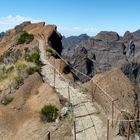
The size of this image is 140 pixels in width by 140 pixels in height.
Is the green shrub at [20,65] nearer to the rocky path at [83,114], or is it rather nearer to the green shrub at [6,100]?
the rocky path at [83,114]

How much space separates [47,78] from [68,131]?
13.3m

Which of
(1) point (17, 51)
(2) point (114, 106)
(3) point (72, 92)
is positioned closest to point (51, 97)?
(3) point (72, 92)

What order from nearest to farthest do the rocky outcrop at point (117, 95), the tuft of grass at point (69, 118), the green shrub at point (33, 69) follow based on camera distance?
1. the rocky outcrop at point (117, 95)
2. the tuft of grass at point (69, 118)
3. the green shrub at point (33, 69)

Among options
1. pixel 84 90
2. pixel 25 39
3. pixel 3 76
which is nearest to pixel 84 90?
pixel 84 90

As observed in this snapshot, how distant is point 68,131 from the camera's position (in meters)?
34.1

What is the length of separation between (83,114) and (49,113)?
3004 mm

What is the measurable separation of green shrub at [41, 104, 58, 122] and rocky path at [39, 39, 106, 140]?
1.84 meters

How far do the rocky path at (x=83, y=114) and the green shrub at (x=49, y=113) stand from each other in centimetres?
184

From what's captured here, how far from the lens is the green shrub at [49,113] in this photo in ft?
119

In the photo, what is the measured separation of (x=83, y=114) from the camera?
36.3 metres

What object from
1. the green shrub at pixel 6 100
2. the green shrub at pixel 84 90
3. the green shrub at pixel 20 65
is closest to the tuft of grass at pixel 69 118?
the green shrub at pixel 84 90

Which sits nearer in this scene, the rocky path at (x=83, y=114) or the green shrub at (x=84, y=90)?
the rocky path at (x=83, y=114)

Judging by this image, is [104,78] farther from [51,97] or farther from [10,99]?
[10,99]

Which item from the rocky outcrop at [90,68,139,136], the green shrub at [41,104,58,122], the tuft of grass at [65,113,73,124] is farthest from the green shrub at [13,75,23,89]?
the tuft of grass at [65,113,73,124]
